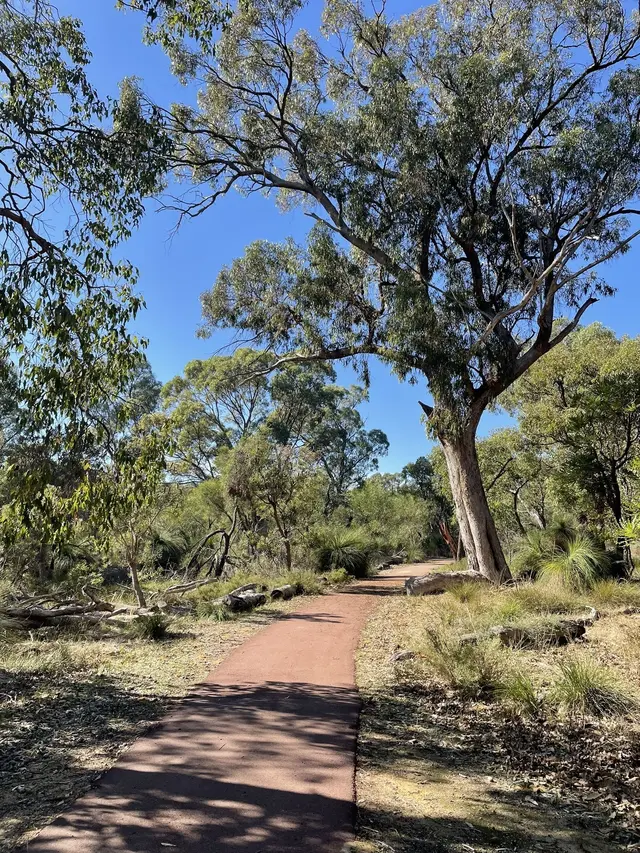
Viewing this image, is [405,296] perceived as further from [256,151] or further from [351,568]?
[351,568]

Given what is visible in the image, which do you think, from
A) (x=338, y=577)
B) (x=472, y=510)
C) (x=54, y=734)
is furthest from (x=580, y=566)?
(x=54, y=734)

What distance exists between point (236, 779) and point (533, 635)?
4.43m

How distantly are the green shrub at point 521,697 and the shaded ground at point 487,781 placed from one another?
12 cm

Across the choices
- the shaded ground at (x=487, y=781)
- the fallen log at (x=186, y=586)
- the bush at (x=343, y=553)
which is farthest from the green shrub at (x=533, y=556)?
the shaded ground at (x=487, y=781)

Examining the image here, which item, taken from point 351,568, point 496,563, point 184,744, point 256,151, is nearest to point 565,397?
point 496,563

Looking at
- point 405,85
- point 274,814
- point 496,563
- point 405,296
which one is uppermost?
point 405,85

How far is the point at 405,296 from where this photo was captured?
11.6 metres

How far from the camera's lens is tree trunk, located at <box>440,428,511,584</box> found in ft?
40.2

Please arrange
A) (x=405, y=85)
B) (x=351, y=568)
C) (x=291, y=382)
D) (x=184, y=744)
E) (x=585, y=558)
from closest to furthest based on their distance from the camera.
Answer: (x=184, y=744)
(x=585, y=558)
(x=405, y=85)
(x=351, y=568)
(x=291, y=382)

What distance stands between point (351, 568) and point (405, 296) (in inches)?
386

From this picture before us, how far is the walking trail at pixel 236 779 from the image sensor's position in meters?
2.74

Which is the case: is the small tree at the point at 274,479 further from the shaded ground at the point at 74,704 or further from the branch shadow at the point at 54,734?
the branch shadow at the point at 54,734

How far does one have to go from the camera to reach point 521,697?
460cm

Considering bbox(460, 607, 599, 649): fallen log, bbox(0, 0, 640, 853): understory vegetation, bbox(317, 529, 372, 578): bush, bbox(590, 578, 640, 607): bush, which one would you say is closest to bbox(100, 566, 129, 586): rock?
bbox(0, 0, 640, 853): understory vegetation
